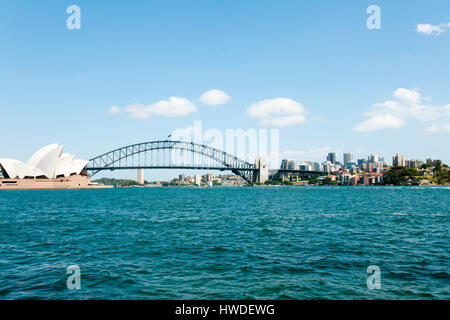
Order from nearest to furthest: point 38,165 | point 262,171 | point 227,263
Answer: point 227,263, point 38,165, point 262,171

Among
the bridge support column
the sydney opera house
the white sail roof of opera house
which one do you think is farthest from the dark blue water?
the bridge support column

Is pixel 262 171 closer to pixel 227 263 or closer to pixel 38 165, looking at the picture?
pixel 38 165

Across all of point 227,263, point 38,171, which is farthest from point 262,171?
point 227,263

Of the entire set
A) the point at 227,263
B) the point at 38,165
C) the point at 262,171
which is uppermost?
the point at 38,165

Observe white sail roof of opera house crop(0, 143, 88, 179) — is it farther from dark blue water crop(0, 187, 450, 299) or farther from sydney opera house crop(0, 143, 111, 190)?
dark blue water crop(0, 187, 450, 299)

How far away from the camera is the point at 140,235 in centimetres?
1575

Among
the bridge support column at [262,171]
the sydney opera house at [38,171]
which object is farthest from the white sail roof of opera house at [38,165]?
the bridge support column at [262,171]

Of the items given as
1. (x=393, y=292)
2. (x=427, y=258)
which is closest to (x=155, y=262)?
(x=393, y=292)

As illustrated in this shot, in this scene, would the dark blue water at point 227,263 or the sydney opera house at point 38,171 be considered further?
the sydney opera house at point 38,171

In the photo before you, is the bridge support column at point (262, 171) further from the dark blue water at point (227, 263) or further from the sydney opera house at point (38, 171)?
the dark blue water at point (227, 263)
